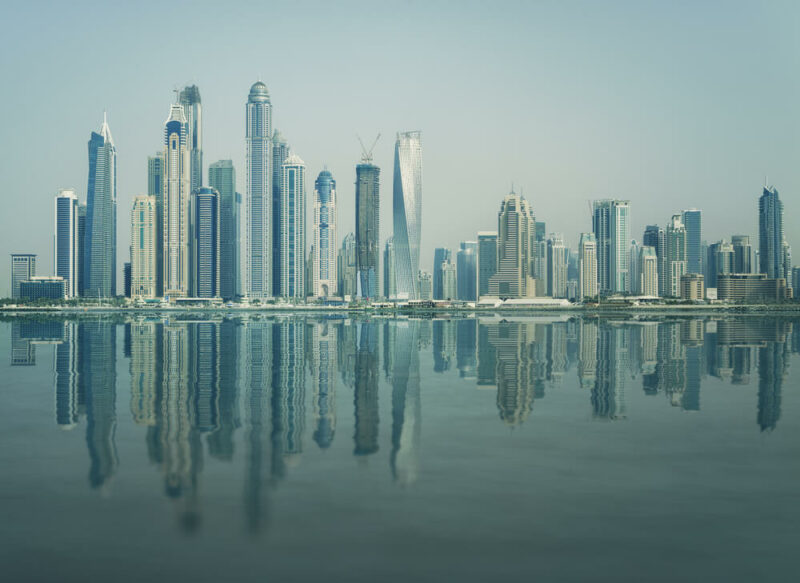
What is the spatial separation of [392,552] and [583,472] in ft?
47.2

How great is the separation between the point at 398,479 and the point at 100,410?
3031 centimetres

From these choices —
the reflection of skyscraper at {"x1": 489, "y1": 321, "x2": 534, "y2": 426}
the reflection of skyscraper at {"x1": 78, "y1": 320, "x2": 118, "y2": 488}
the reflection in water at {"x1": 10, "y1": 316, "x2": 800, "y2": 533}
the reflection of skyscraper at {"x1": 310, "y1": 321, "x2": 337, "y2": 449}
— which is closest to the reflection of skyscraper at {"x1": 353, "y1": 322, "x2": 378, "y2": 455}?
the reflection in water at {"x1": 10, "y1": 316, "x2": 800, "y2": 533}

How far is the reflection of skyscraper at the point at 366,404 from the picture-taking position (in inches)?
1766

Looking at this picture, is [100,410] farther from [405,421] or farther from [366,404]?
[405,421]

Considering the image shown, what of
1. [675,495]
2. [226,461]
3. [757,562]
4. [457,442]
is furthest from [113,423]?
[757,562]

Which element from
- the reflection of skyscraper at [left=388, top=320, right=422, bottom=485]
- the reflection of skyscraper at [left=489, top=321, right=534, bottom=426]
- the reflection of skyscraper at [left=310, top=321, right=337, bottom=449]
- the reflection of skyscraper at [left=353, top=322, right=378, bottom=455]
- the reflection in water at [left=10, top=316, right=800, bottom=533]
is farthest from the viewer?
the reflection of skyscraper at [left=489, top=321, right=534, bottom=426]

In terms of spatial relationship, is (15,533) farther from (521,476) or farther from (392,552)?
(521,476)

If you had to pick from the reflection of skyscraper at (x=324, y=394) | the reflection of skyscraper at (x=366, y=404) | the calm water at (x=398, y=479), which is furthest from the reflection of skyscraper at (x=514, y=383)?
the reflection of skyscraper at (x=324, y=394)

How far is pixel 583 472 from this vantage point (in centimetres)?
3750

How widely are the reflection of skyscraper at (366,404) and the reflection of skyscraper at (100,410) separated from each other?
12935mm

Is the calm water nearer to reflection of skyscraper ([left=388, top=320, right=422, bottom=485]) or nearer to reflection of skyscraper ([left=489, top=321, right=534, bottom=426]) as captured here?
reflection of skyscraper ([left=388, top=320, right=422, bottom=485])

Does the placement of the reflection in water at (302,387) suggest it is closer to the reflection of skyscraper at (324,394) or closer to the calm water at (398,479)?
the reflection of skyscraper at (324,394)

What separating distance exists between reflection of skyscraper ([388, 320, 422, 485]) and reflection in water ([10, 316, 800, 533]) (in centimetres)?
11

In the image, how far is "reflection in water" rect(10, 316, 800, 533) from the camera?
40.6m
